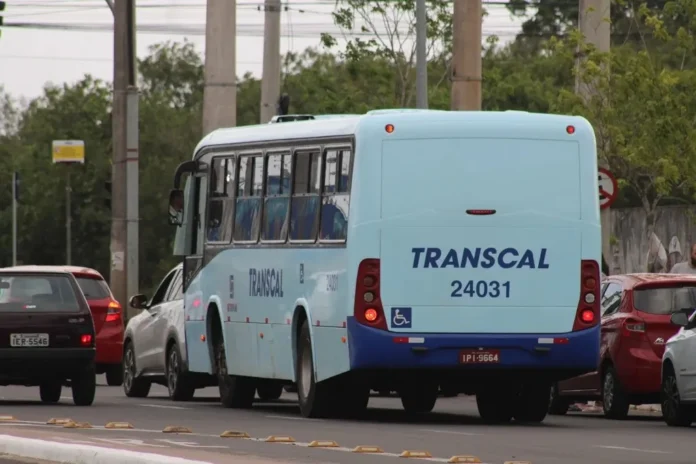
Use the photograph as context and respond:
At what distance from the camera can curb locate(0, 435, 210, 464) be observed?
13599mm

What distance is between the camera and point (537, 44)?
107 meters

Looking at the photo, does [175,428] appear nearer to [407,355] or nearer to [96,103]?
[407,355]

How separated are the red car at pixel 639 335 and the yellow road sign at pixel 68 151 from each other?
74.0 metres

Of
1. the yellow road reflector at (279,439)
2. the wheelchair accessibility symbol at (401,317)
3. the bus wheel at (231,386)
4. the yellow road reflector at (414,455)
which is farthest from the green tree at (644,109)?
the yellow road reflector at (414,455)

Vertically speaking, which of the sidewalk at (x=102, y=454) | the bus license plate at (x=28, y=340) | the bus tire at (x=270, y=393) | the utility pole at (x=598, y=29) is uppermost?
the utility pole at (x=598, y=29)

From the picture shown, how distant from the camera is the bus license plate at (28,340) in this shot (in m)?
23.8

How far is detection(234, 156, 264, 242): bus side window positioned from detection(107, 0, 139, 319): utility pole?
17523 mm

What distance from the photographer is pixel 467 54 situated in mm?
31297

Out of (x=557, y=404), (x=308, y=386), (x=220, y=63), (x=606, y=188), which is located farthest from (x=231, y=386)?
(x=220, y=63)

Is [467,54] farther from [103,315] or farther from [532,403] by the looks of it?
[532,403]

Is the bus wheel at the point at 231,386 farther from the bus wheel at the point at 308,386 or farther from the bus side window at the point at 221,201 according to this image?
the bus wheel at the point at 308,386

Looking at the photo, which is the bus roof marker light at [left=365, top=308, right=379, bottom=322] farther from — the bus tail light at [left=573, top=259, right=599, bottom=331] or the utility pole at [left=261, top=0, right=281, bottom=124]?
the utility pole at [left=261, top=0, right=281, bottom=124]

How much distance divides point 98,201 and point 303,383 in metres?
80.5

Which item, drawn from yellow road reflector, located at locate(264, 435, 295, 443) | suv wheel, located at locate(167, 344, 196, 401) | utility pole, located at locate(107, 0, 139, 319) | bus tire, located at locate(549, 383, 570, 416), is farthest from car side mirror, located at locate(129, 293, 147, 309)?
utility pole, located at locate(107, 0, 139, 319)
